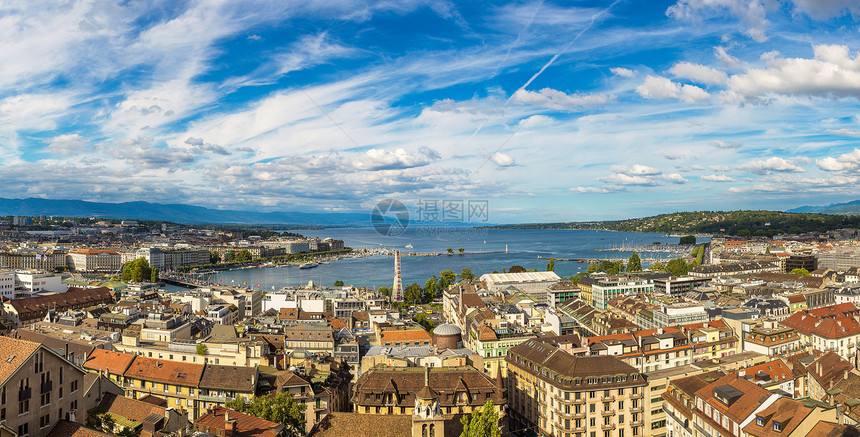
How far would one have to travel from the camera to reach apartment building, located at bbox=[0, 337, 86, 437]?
45.3 ft

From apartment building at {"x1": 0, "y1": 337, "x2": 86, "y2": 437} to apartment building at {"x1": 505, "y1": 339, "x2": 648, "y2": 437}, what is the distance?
1956 cm

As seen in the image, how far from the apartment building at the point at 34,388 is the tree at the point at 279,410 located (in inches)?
274

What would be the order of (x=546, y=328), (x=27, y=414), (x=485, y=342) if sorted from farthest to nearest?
(x=546, y=328) → (x=485, y=342) → (x=27, y=414)

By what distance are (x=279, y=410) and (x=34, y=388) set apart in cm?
913

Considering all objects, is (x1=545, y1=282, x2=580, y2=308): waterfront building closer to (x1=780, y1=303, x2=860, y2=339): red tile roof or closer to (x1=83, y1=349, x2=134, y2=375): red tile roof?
(x1=780, y1=303, x2=860, y2=339): red tile roof

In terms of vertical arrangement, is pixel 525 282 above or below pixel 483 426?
below

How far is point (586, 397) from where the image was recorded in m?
A: 26.6

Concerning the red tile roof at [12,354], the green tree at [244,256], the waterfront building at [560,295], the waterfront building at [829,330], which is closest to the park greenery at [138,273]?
the green tree at [244,256]

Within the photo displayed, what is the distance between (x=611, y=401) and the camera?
27.0 metres

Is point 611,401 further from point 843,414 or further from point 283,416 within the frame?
point 283,416

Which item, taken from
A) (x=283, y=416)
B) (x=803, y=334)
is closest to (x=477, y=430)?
(x=283, y=416)

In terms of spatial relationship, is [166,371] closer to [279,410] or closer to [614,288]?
[279,410]

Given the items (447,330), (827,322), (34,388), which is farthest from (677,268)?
(34,388)

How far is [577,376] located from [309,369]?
13.3m
